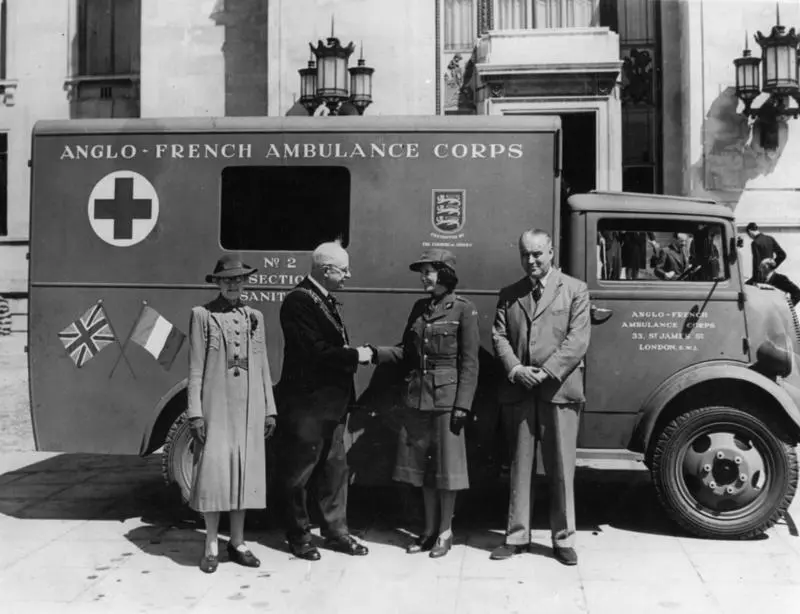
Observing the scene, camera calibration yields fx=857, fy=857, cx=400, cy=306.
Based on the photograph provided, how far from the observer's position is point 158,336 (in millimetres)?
6008

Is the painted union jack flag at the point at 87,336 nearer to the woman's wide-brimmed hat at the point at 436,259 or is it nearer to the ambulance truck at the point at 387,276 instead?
the ambulance truck at the point at 387,276

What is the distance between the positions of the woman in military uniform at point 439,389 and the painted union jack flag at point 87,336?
2213mm

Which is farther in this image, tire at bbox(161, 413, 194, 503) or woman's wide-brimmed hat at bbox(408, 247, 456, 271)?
tire at bbox(161, 413, 194, 503)

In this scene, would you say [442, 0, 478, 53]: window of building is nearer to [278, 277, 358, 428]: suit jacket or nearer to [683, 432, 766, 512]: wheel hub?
[278, 277, 358, 428]: suit jacket

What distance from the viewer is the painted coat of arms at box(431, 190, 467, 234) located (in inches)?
231

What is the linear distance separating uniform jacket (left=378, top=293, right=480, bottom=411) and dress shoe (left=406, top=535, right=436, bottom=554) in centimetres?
85

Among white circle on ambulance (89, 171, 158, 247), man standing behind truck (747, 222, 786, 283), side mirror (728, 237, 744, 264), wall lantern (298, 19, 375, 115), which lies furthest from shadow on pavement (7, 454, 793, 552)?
wall lantern (298, 19, 375, 115)

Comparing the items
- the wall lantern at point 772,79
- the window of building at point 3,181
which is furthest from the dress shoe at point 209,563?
the window of building at point 3,181

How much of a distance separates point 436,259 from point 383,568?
Result: 1.90 meters

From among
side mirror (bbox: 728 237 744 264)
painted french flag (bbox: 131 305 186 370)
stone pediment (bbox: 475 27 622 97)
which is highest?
stone pediment (bbox: 475 27 622 97)

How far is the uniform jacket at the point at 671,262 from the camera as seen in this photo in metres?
5.99

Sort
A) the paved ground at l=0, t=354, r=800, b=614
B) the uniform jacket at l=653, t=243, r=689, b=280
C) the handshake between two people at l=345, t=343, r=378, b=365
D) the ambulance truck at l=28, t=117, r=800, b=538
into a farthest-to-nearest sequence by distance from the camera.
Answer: the uniform jacket at l=653, t=243, r=689, b=280 → the ambulance truck at l=28, t=117, r=800, b=538 → the handshake between two people at l=345, t=343, r=378, b=365 → the paved ground at l=0, t=354, r=800, b=614

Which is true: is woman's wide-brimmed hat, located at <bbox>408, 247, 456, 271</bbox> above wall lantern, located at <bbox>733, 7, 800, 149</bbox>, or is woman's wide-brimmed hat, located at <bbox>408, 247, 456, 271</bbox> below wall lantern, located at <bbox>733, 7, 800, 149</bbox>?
below

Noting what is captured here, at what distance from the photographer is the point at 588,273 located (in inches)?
232
